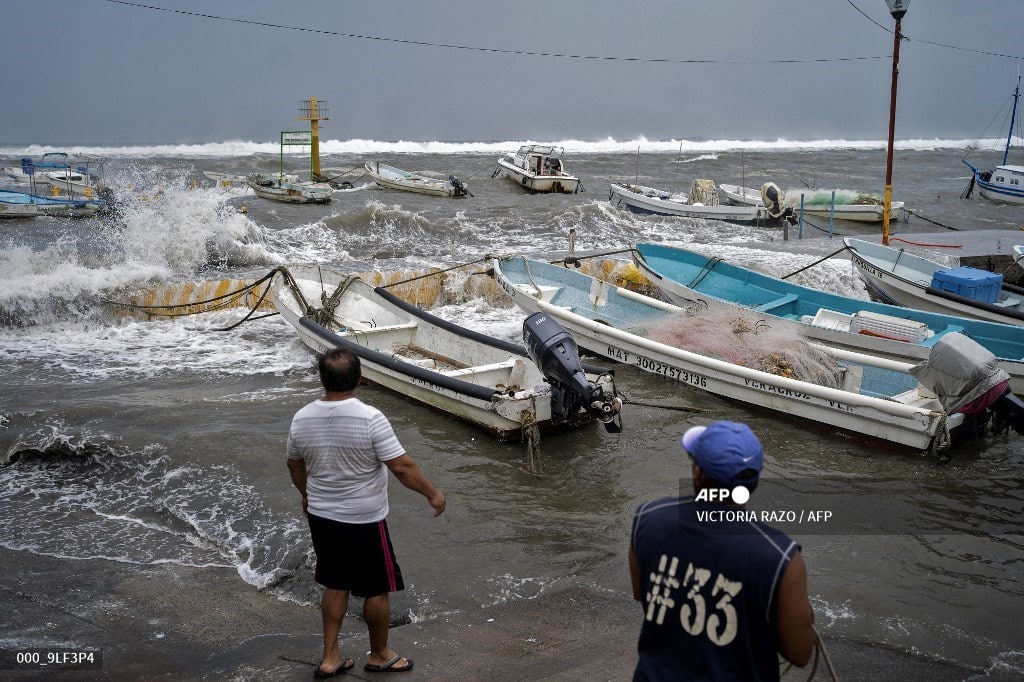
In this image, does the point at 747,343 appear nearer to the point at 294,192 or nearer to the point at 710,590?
the point at 710,590

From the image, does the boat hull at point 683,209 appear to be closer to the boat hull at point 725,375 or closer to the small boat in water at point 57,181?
the boat hull at point 725,375

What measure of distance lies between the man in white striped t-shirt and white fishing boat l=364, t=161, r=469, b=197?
92.2 feet

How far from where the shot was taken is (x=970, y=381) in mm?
6953

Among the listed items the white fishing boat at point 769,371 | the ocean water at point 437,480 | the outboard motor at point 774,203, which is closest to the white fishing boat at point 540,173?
the outboard motor at point 774,203

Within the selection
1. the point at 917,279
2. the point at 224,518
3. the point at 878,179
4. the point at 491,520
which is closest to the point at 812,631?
the point at 491,520

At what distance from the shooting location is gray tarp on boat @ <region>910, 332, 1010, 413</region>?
22.7 feet

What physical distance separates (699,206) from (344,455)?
76.0 ft

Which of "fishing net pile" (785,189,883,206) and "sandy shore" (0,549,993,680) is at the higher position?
"fishing net pile" (785,189,883,206)

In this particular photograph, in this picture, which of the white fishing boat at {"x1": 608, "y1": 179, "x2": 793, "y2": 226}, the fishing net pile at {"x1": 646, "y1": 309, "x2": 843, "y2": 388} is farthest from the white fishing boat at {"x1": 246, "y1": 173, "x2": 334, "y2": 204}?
the fishing net pile at {"x1": 646, "y1": 309, "x2": 843, "y2": 388}

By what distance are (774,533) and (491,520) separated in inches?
171

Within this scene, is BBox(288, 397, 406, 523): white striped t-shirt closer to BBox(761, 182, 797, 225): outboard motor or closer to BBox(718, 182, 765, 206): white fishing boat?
BBox(761, 182, 797, 225): outboard motor

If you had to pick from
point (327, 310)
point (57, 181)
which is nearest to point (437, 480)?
point (327, 310)

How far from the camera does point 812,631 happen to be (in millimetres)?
2248

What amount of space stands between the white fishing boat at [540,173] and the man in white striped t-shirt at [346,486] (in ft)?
98.1
